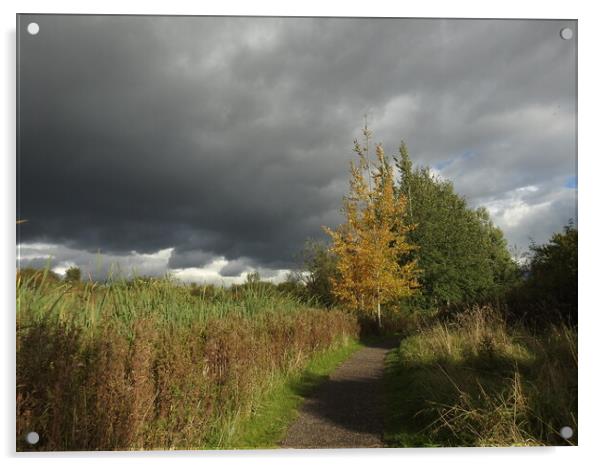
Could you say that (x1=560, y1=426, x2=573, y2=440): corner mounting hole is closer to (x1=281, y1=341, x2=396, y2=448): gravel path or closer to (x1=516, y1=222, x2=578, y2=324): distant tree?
(x1=281, y1=341, x2=396, y2=448): gravel path

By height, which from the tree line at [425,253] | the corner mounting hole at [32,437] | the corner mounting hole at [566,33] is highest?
the corner mounting hole at [566,33]

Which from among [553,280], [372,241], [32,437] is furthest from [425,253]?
[32,437]

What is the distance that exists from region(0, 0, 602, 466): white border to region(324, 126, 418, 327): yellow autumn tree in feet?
7.24

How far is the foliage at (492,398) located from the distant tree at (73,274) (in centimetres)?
416

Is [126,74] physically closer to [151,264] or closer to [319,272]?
[151,264]

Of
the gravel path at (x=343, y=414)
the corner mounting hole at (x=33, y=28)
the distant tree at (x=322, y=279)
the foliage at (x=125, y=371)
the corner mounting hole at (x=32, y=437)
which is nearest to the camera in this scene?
the foliage at (x=125, y=371)

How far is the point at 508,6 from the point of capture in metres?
5.86

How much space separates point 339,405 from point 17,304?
483cm

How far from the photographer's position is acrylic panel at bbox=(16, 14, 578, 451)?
16.4ft

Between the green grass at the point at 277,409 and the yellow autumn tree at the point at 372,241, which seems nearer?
the green grass at the point at 277,409

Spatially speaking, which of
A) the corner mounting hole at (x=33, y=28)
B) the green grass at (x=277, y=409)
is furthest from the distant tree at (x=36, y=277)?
the corner mounting hole at (x=33, y=28)

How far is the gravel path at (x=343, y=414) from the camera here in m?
5.39

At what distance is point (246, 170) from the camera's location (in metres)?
6.07
